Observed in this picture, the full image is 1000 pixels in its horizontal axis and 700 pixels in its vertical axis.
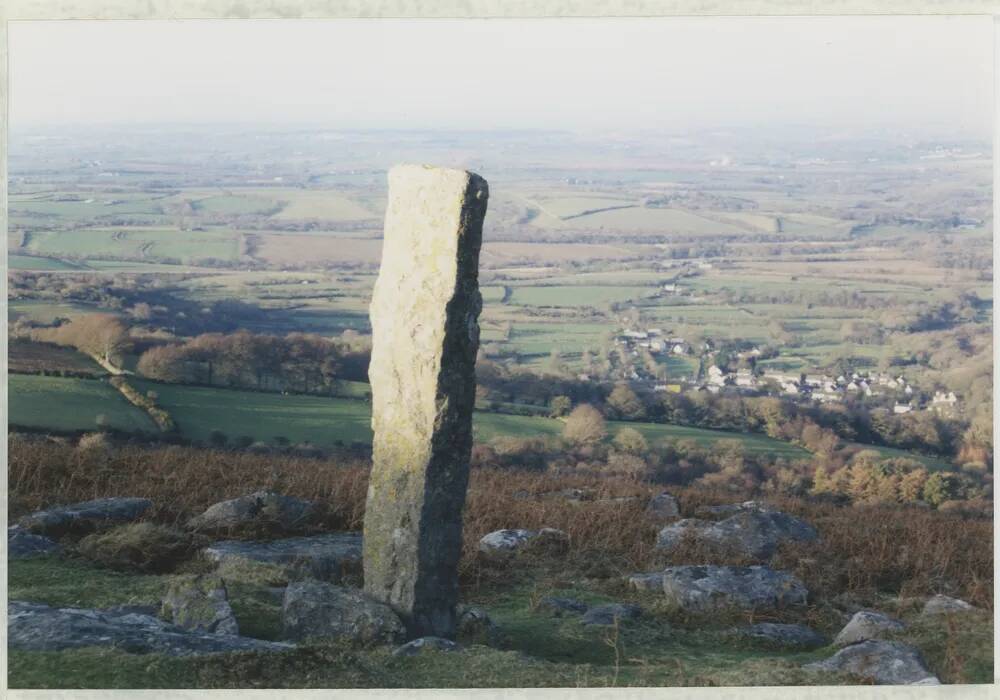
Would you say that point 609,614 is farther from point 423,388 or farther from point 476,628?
point 423,388

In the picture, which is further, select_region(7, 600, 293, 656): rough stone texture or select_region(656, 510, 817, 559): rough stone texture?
select_region(656, 510, 817, 559): rough stone texture

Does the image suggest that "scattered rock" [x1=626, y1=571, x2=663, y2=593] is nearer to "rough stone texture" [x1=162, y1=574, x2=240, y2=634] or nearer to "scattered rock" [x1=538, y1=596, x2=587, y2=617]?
"scattered rock" [x1=538, y1=596, x2=587, y2=617]

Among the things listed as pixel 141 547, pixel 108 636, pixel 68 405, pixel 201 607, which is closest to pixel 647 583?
pixel 201 607

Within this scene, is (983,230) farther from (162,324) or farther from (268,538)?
(268,538)

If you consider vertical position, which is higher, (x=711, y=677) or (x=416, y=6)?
(x=416, y=6)

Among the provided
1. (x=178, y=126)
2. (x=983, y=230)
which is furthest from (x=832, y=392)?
(x=178, y=126)

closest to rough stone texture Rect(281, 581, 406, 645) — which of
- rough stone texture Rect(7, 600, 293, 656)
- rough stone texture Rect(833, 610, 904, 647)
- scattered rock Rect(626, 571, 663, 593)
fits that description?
rough stone texture Rect(7, 600, 293, 656)

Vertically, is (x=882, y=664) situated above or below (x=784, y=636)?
above
